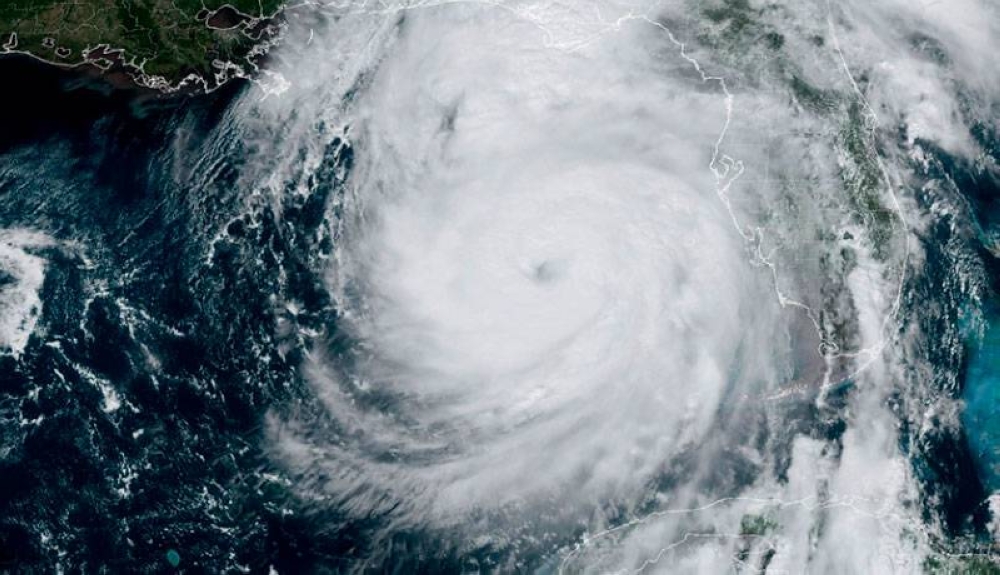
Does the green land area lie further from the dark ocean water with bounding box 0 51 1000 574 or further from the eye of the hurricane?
the eye of the hurricane

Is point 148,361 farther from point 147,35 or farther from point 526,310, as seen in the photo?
point 526,310

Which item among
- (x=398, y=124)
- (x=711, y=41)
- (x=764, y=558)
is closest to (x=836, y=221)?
(x=711, y=41)

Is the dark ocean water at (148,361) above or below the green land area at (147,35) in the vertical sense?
below

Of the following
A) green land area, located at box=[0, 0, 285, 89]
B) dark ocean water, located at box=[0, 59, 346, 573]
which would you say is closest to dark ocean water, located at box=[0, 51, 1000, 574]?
dark ocean water, located at box=[0, 59, 346, 573]

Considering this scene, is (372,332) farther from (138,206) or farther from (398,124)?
(138,206)

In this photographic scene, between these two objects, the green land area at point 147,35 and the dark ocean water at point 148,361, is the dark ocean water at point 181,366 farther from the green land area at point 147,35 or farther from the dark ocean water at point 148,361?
the green land area at point 147,35

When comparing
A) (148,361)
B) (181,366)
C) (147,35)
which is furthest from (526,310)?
(147,35)

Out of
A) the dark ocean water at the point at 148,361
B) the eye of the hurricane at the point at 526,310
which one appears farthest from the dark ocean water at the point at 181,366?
the eye of the hurricane at the point at 526,310
